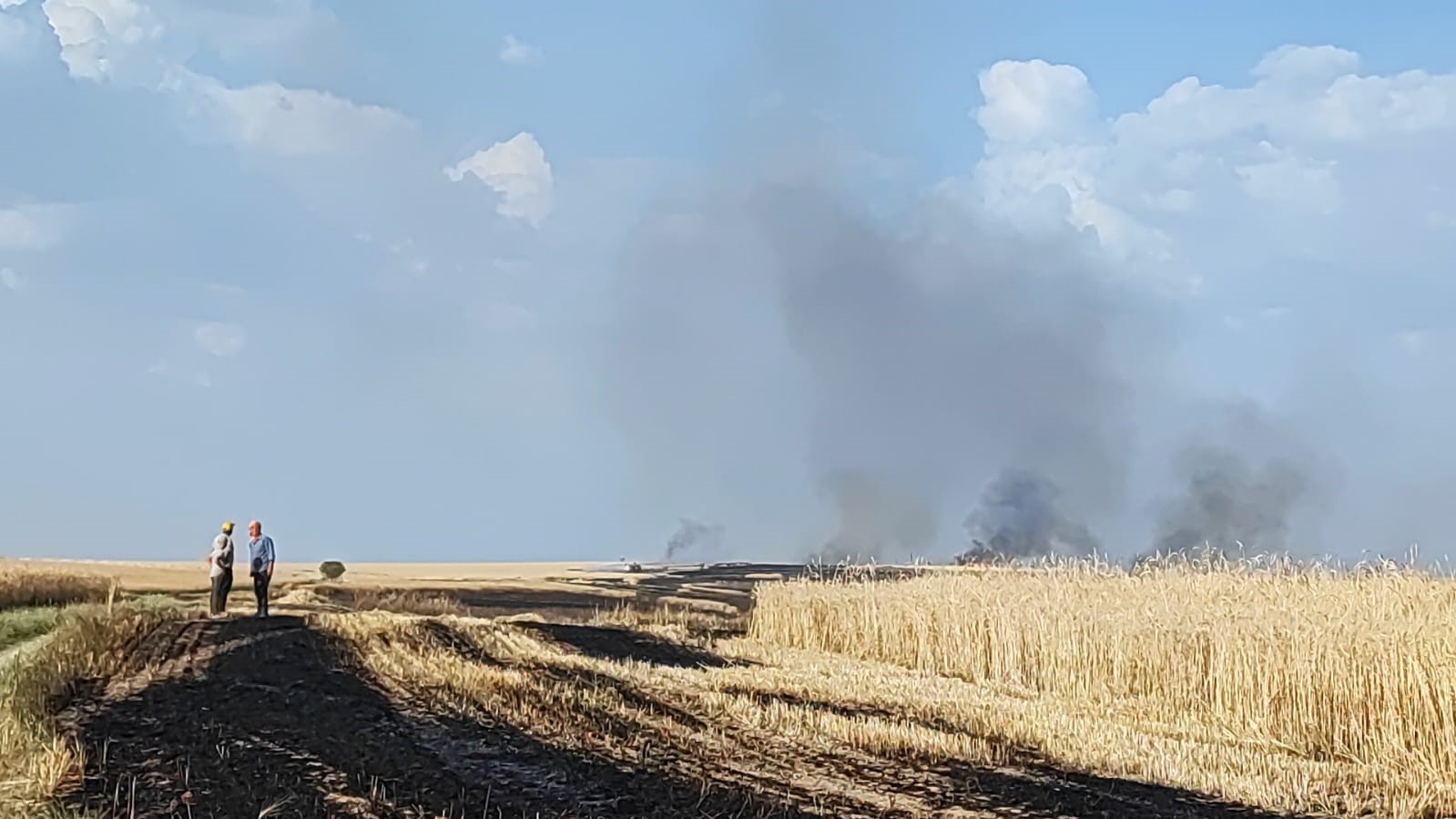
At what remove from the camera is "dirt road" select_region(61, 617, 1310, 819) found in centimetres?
897

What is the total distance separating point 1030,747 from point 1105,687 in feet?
22.3

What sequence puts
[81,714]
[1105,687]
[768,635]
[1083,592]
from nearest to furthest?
[81,714] < [1105,687] < [1083,592] < [768,635]

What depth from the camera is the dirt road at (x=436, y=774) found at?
8.97m

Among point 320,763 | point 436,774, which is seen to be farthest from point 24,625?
point 436,774

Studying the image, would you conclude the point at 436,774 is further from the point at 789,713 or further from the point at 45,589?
the point at 45,589

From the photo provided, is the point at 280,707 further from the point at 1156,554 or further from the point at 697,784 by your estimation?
the point at 1156,554

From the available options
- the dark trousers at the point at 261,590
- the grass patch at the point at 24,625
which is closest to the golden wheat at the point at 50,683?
the grass patch at the point at 24,625

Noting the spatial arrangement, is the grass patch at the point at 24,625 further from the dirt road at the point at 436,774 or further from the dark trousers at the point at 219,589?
the dirt road at the point at 436,774

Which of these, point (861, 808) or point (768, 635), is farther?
point (768, 635)

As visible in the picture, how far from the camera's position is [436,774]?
32.6ft

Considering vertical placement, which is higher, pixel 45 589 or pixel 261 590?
pixel 261 590

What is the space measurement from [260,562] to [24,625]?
12.6 ft

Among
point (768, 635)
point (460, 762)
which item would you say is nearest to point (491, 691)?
point (460, 762)

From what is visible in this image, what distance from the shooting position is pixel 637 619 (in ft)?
98.3
